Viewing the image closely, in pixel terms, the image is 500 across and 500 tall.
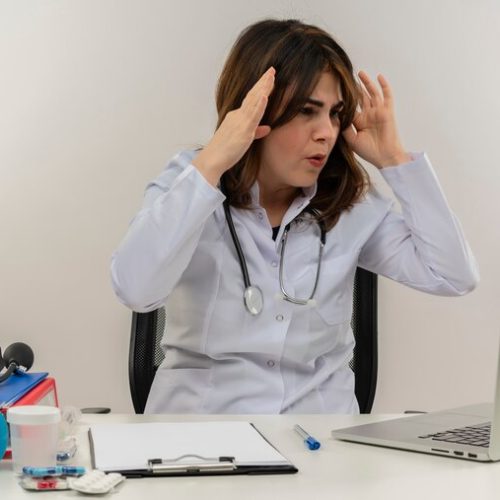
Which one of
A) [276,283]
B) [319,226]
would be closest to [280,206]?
[319,226]

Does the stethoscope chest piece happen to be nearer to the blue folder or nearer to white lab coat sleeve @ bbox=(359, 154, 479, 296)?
white lab coat sleeve @ bbox=(359, 154, 479, 296)

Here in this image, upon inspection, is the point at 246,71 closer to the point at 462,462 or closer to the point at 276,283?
the point at 276,283

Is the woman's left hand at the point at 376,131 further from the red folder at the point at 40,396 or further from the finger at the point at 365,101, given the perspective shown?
the red folder at the point at 40,396

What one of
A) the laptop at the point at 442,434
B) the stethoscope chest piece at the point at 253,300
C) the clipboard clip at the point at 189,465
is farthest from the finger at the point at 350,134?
the clipboard clip at the point at 189,465

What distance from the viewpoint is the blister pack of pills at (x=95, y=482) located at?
969mm

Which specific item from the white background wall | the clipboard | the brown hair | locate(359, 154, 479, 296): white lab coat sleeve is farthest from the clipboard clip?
the white background wall

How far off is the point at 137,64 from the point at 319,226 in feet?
3.20

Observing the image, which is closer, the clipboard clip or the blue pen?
the clipboard clip

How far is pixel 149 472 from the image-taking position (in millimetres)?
1048

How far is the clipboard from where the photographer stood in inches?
41.8

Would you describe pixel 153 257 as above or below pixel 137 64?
below

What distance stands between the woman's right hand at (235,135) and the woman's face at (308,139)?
0.28 feet

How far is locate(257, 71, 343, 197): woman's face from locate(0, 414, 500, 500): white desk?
65 cm

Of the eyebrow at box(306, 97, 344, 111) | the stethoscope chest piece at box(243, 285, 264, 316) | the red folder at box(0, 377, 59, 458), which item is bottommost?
the red folder at box(0, 377, 59, 458)
